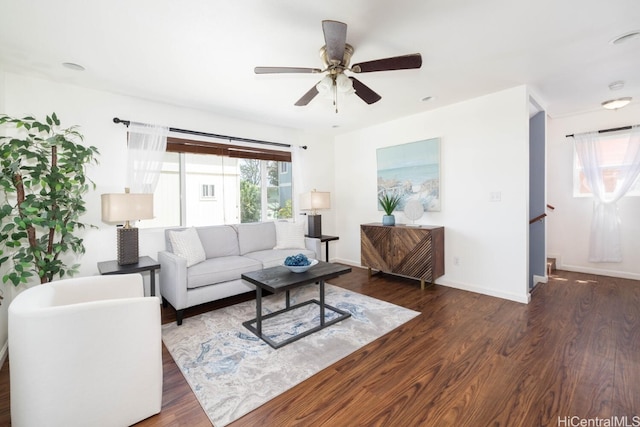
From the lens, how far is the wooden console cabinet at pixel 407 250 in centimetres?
366

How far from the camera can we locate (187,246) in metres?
3.13

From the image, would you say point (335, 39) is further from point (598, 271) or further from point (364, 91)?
point (598, 271)

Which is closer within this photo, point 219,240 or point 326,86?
point 326,86

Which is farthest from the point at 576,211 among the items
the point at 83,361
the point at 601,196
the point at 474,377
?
the point at 83,361

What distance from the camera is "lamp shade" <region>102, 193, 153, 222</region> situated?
106 inches

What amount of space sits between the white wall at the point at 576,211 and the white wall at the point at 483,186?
2.09 meters

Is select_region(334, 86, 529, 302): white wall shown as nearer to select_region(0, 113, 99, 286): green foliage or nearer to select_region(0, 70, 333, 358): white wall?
select_region(0, 70, 333, 358): white wall

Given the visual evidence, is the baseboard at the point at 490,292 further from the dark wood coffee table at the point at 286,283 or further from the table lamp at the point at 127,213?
the table lamp at the point at 127,213

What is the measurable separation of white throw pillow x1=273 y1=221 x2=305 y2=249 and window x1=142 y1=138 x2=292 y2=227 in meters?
0.55

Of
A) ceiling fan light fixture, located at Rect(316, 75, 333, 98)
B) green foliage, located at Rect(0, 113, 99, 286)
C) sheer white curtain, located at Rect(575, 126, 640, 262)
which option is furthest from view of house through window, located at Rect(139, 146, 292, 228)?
sheer white curtain, located at Rect(575, 126, 640, 262)

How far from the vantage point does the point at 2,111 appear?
2.53m

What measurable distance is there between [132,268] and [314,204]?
255 centimetres

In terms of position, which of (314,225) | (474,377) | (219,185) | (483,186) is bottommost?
(474,377)

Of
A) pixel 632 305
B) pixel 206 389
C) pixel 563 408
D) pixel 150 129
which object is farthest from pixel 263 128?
pixel 632 305
